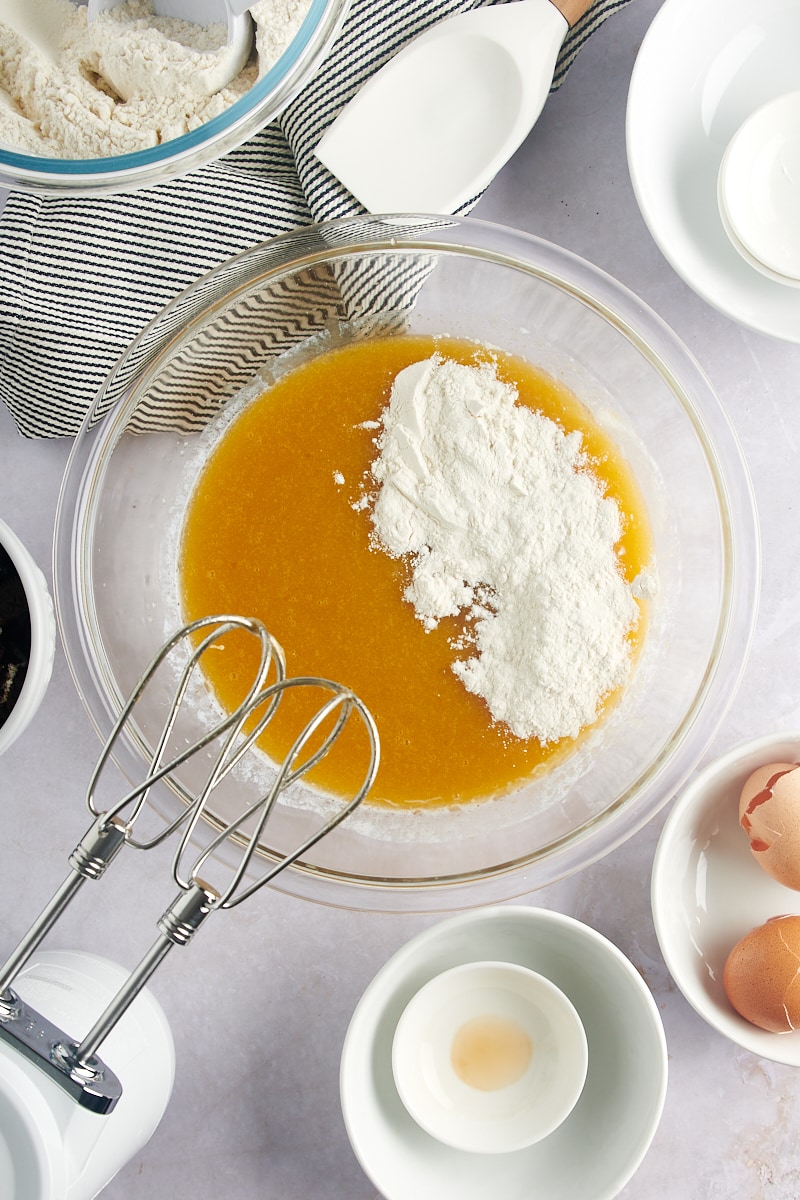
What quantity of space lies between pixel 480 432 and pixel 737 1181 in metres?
0.83

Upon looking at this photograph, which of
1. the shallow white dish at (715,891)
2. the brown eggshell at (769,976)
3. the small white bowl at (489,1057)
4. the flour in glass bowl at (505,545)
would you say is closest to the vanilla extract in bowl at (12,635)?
the flour in glass bowl at (505,545)

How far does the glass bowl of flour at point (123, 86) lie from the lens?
813 millimetres

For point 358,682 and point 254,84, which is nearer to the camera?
point 254,84

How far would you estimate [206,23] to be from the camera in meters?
0.81

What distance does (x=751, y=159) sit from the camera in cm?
93

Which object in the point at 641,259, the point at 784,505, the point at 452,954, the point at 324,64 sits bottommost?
the point at 452,954

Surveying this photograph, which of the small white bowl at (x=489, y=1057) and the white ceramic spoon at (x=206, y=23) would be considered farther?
the small white bowl at (x=489, y=1057)

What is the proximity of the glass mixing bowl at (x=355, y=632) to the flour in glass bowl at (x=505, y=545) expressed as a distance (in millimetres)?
73

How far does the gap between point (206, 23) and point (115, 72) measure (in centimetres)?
9

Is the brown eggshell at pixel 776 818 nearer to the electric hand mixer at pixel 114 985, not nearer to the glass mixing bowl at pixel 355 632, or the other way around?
the glass mixing bowl at pixel 355 632

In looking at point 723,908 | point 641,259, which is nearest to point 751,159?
point 641,259

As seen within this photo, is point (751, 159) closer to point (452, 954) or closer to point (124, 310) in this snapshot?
point (124, 310)

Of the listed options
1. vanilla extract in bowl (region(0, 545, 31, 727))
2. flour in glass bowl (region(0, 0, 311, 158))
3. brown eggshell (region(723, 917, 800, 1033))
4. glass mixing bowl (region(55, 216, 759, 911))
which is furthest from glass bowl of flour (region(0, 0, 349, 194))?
brown eggshell (region(723, 917, 800, 1033))

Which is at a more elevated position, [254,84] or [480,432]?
[254,84]
